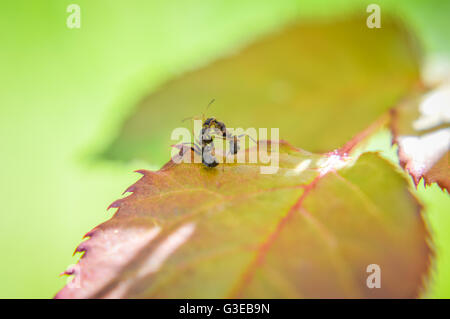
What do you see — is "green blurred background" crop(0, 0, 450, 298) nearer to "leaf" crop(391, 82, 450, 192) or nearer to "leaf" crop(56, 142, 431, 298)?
"leaf" crop(391, 82, 450, 192)

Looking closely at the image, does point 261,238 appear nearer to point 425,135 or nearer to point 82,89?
point 425,135

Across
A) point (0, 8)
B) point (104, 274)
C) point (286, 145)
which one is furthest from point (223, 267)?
point (0, 8)

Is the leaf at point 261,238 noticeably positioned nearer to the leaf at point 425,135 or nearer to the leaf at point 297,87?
the leaf at point 425,135

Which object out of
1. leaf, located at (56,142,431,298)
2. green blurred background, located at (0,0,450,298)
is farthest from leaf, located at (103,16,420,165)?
leaf, located at (56,142,431,298)

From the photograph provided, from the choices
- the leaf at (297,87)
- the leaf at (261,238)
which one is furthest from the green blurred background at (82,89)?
the leaf at (261,238)

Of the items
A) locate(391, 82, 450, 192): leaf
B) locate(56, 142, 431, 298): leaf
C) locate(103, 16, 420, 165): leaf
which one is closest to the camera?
locate(56, 142, 431, 298): leaf
